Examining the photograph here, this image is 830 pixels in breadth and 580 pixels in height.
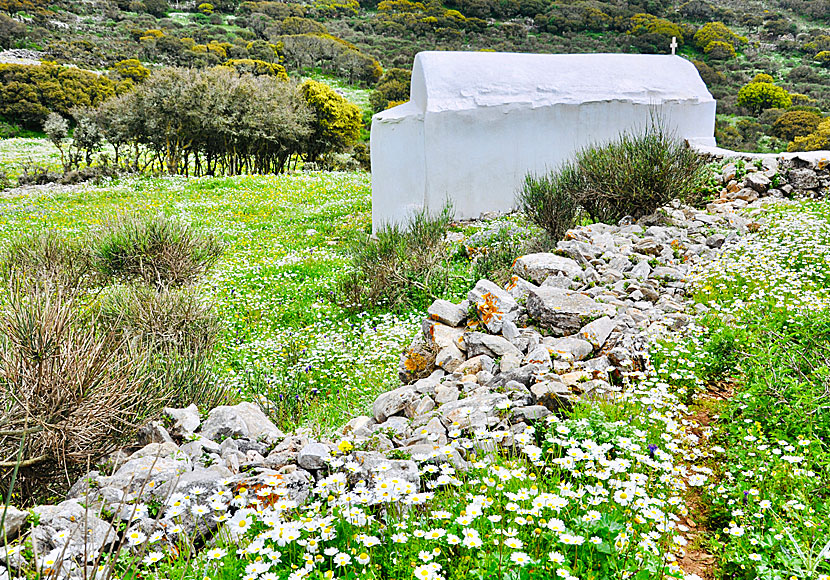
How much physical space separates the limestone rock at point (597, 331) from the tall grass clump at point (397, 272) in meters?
3.34

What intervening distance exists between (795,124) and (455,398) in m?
30.1

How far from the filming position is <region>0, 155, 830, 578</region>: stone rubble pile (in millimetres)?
2559

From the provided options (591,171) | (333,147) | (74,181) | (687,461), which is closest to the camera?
(687,461)

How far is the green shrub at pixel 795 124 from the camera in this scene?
2623 centimetres

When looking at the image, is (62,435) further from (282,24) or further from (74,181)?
(282,24)

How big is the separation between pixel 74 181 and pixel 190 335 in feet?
65.4

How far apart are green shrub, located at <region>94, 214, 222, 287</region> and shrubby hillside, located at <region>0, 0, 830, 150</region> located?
81.6 ft

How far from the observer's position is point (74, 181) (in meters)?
22.0

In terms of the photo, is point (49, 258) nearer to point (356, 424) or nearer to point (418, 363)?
point (418, 363)

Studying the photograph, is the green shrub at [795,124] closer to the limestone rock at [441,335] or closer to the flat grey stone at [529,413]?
the limestone rock at [441,335]

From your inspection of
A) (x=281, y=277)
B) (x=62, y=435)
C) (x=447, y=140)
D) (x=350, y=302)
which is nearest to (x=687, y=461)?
(x=62, y=435)

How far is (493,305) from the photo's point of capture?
5.06 m

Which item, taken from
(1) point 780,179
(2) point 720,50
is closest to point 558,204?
(1) point 780,179

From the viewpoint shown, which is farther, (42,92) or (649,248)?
(42,92)
